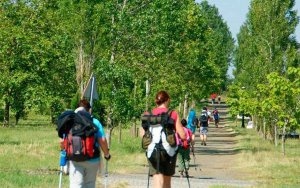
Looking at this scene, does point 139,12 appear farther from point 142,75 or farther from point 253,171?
point 253,171

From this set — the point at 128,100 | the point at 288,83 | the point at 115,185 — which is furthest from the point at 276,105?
the point at 115,185

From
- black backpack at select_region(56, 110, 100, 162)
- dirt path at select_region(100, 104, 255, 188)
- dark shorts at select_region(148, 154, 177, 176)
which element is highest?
black backpack at select_region(56, 110, 100, 162)

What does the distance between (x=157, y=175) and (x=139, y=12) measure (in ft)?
76.2

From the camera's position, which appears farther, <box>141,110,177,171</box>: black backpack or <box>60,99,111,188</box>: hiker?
<box>141,110,177,171</box>: black backpack

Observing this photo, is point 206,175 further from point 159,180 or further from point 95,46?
point 95,46

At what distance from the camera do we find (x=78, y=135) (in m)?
12.2

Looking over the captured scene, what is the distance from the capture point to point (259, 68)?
53.1 m

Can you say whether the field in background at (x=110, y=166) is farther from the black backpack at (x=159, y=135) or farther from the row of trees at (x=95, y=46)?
the black backpack at (x=159, y=135)

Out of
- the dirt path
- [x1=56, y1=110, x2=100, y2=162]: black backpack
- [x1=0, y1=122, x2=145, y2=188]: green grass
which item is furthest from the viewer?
the dirt path

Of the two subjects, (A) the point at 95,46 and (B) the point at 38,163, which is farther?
(A) the point at 95,46

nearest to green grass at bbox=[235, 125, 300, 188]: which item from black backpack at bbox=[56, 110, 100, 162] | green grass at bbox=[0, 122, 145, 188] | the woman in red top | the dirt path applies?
the dirt path

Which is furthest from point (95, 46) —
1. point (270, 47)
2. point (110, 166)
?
point (270, 47)

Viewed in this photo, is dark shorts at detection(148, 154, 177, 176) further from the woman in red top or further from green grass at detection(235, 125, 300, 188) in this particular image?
green grass at detection(235, 125, 300, 188)

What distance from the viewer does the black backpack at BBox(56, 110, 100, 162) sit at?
40.0 feet
